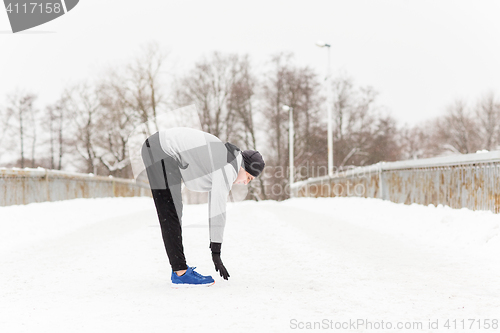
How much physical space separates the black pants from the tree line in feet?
92.1

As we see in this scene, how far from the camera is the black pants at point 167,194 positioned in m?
3.87

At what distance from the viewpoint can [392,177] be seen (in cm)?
1184

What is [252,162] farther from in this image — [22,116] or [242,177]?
[22,116]

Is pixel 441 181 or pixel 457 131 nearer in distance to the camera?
pixel 441 181

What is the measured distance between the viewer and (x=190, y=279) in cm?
386

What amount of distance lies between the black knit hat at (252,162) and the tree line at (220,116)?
28294mm

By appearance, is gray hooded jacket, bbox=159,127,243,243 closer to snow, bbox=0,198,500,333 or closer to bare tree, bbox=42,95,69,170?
snow, bbox=0,198,500,333

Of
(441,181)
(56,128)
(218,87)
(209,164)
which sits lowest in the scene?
(441,181)

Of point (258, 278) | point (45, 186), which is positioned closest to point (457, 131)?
point (45, 186)

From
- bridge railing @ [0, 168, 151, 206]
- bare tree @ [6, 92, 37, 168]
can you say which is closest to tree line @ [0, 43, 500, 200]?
bare tree @ [6, 92, 37, 168]

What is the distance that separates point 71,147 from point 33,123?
3613 millimetres

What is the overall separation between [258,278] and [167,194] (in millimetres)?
1097

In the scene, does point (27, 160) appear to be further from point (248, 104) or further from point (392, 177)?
point (392, 177)

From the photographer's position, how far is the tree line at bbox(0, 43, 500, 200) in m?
33.0
